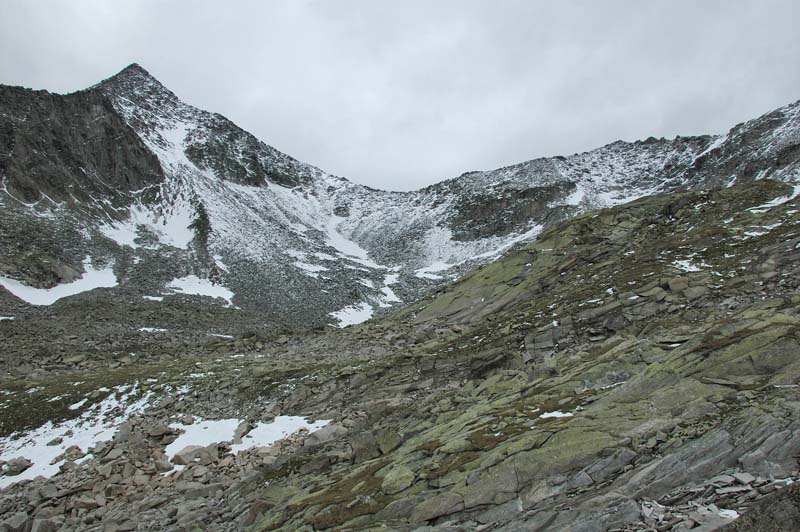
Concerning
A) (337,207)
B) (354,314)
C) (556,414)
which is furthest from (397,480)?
(337,207)

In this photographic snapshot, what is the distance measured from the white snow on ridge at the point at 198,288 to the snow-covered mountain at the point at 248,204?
1.22 ft

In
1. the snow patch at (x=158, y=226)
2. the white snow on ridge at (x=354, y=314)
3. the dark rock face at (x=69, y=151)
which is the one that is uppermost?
the dark rock face at (x=69, y=151)

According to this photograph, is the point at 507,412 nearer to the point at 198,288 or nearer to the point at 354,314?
the point at 354,314

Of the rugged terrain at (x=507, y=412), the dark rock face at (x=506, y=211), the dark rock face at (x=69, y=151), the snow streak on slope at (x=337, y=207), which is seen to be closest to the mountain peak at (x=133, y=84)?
the snow streak on slope at (x=337, y=207)

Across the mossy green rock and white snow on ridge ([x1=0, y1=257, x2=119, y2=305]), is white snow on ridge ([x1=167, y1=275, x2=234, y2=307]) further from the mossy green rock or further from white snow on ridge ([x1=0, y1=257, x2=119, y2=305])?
the mossy green rock

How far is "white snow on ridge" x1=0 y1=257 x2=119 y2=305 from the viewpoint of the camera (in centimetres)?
5459

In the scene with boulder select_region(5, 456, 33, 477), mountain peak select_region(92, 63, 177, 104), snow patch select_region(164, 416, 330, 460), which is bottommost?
snow patch select_region(164, 416, 330, 460)

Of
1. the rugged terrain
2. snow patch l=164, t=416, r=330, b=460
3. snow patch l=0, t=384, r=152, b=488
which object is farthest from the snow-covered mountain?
snow patch l=164, t=416, r=330, b=460

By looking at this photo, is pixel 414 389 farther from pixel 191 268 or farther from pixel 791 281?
pixel 191 268

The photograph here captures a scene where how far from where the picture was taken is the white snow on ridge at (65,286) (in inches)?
2149

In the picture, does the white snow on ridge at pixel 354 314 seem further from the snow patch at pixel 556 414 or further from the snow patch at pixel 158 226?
the snow patch at pixel 556 414

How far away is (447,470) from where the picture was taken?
11484 mm

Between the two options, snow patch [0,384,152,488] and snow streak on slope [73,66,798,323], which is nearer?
snow patch [0,384,152,488]

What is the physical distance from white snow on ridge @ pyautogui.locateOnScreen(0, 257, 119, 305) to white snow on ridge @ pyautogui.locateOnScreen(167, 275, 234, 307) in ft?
26.7
